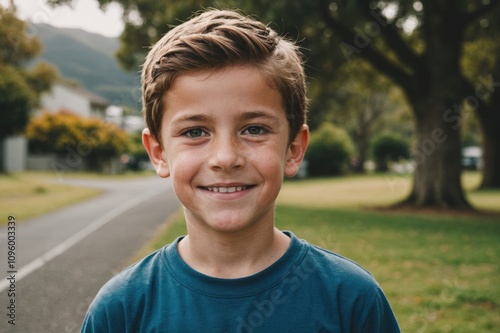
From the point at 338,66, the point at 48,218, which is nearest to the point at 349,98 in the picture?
the point at 338,66

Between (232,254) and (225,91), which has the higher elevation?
(225,91)

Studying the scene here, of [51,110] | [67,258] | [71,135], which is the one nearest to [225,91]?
[67,258]

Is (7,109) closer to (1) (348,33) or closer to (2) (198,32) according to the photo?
(1) (348,33)

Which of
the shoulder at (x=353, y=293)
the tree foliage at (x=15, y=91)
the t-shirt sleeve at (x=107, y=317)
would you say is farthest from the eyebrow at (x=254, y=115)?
the tree foliage at (x=15, y=91)

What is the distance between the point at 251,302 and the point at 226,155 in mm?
476

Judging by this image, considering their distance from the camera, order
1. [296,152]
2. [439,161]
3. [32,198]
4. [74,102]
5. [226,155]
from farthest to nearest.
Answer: [74,102], [32,198], [439,161], [296,152], [226,155]

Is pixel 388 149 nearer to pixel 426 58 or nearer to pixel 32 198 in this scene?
pixel 426 58

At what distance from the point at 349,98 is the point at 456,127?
3092cm

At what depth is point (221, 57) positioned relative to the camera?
1.82 meters

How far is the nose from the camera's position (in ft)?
5.86

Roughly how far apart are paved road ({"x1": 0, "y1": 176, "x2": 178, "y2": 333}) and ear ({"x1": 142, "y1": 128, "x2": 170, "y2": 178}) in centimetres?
350

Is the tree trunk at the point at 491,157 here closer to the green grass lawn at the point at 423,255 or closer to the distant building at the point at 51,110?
the green grass lawn at the point at 423,255

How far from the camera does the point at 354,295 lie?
1803 mm

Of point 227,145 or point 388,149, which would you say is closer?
point 227,145
